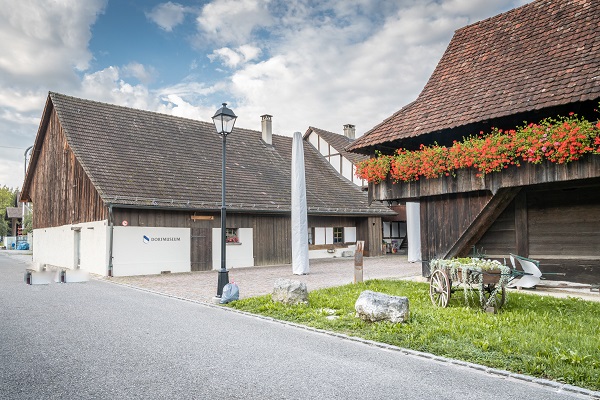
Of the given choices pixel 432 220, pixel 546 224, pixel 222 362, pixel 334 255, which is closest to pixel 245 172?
pixel 334 255

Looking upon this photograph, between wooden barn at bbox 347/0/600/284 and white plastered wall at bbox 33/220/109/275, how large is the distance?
1140 centimetres

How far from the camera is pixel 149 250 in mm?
19750

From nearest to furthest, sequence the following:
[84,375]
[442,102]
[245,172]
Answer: [84,375] → [442,102] → [245,172]

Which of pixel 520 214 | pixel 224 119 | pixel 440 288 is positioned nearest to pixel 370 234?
pixel 520 214

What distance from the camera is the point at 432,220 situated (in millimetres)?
13836

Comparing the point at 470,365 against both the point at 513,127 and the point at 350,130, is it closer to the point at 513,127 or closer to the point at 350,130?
the point at 513,127

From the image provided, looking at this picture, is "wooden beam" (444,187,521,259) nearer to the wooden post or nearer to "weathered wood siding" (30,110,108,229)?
the wooden post

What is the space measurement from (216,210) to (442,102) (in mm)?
11705

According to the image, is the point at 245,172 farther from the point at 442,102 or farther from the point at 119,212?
the point at 442,102

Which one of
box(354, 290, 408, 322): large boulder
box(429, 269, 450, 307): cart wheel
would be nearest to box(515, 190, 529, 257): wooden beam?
box(429, 269, 450, 307): cart wheel

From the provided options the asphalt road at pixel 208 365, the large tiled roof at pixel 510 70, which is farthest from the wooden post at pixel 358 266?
the asphalt road at pixel 208 365

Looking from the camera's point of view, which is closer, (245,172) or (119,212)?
(119,212)

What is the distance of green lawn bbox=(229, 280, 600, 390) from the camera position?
5.75 metres

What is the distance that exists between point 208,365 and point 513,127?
994 cm
